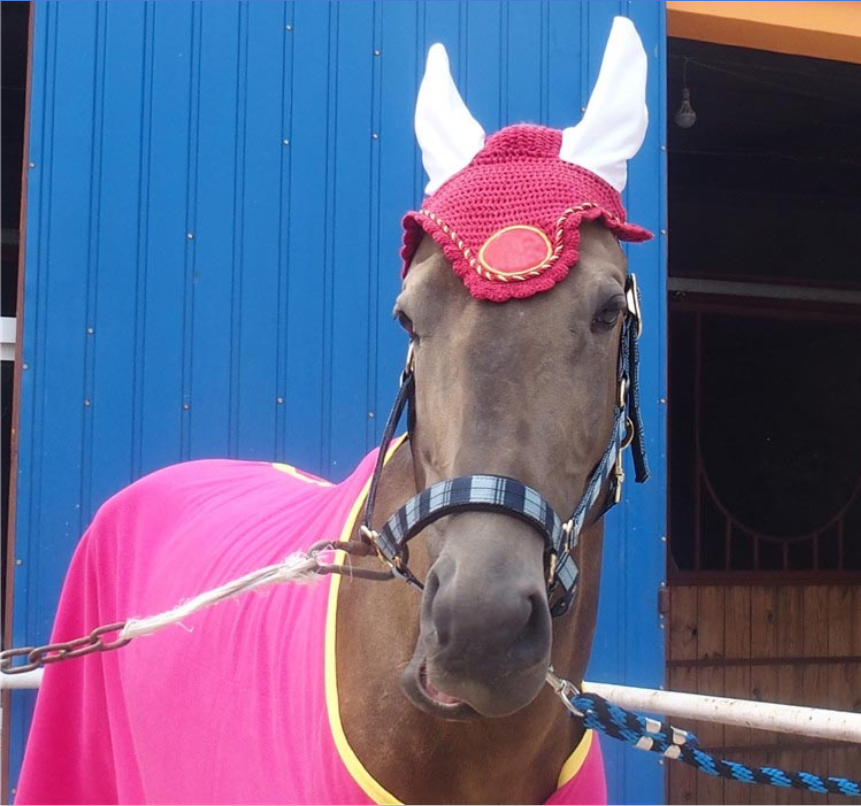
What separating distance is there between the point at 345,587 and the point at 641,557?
1.87 m

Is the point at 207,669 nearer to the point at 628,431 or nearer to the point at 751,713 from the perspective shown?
the point at 628,431

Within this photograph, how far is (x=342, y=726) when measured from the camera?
1.42 meters

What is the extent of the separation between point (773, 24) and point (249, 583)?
116 inches

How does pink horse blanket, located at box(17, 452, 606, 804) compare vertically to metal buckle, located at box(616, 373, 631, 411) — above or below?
below

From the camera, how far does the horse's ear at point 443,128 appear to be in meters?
1.60

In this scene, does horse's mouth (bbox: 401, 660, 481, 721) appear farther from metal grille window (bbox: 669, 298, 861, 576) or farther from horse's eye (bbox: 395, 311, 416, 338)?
metal grille window (bbox: 669, 298, 861, 576)

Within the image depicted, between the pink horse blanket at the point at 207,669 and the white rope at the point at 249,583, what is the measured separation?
0.32 feet

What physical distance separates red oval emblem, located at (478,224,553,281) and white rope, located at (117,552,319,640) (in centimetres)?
55

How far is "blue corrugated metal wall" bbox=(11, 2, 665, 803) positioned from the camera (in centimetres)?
298

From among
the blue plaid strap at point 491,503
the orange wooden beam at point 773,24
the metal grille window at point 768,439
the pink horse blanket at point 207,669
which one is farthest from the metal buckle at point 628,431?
the metal grille window at point 768,439

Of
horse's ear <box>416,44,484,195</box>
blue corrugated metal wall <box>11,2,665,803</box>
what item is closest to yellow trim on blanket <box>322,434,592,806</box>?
horse's ear <box>416,44,484,195</box>

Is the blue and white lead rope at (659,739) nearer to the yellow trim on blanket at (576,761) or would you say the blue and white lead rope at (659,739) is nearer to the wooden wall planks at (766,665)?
the yellow trim on blanket at (576,761)

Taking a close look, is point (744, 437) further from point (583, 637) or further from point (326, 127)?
point (583, 637)

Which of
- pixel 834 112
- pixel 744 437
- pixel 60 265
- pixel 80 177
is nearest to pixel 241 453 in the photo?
pixel 60 265
